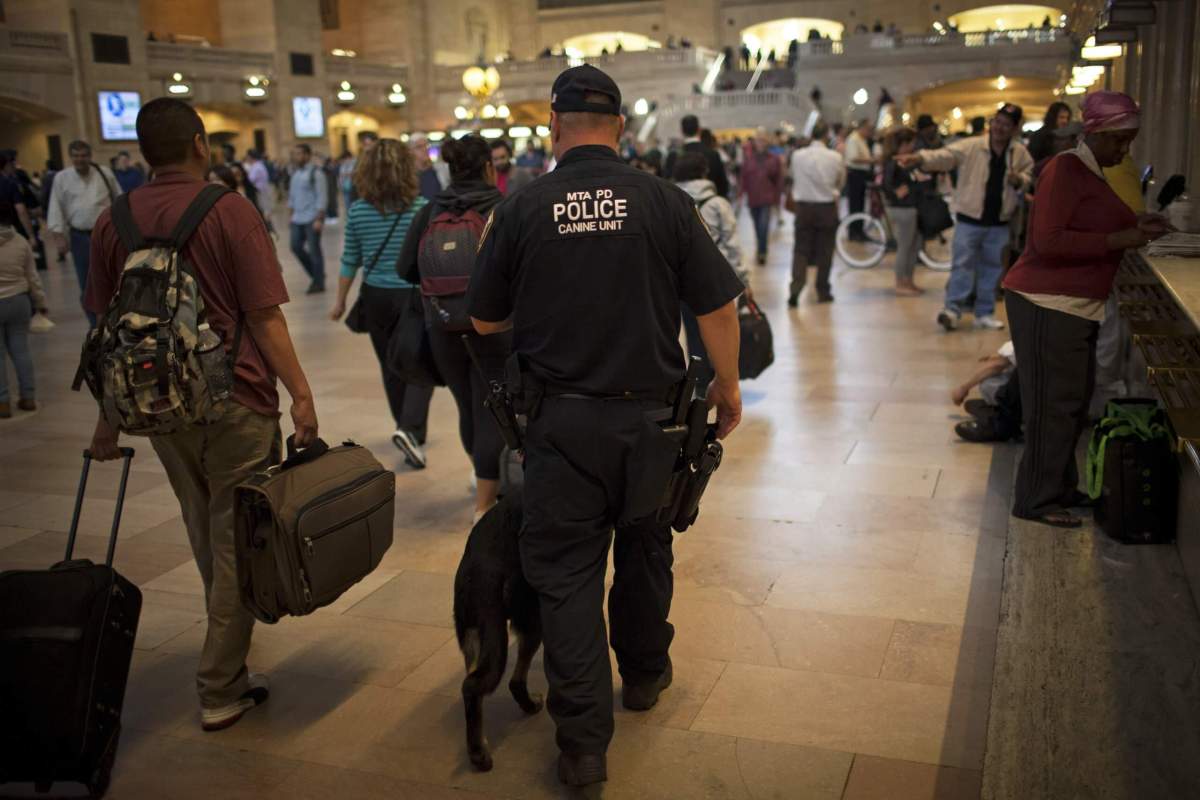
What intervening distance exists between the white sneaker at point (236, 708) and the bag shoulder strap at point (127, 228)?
1.43 meters

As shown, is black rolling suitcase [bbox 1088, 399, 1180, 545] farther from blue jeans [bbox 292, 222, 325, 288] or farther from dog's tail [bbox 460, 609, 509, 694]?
blue jeans [bbox 292, 222, 325, 288]

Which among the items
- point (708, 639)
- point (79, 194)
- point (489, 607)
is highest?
point (79, 194)

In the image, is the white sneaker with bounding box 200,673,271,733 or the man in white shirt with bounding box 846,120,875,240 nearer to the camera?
the white sneaker with bounding box 200,673,271,733

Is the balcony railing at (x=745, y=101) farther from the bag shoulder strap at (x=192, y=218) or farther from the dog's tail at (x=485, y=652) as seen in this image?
the dog's tail at (x=485, y=652)

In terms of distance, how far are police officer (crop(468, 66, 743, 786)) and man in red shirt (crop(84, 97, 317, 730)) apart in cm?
71

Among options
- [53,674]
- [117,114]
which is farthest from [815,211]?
[117,114]

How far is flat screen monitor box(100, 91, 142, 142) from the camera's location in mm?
32750

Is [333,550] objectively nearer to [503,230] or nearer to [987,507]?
[503,230]

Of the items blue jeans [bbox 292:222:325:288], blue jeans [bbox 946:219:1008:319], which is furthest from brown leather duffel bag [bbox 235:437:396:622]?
blue jeans [bbox 292:222:325:288]

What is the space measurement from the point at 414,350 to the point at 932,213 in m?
7.86

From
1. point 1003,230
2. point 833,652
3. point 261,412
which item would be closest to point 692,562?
point 833,652

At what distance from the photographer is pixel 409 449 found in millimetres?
6383

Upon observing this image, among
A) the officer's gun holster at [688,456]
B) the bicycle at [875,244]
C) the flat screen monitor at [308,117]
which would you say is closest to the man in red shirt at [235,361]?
the officer's gun holster at [688,456]

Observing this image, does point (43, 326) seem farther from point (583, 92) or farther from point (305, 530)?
point (583, 92)
